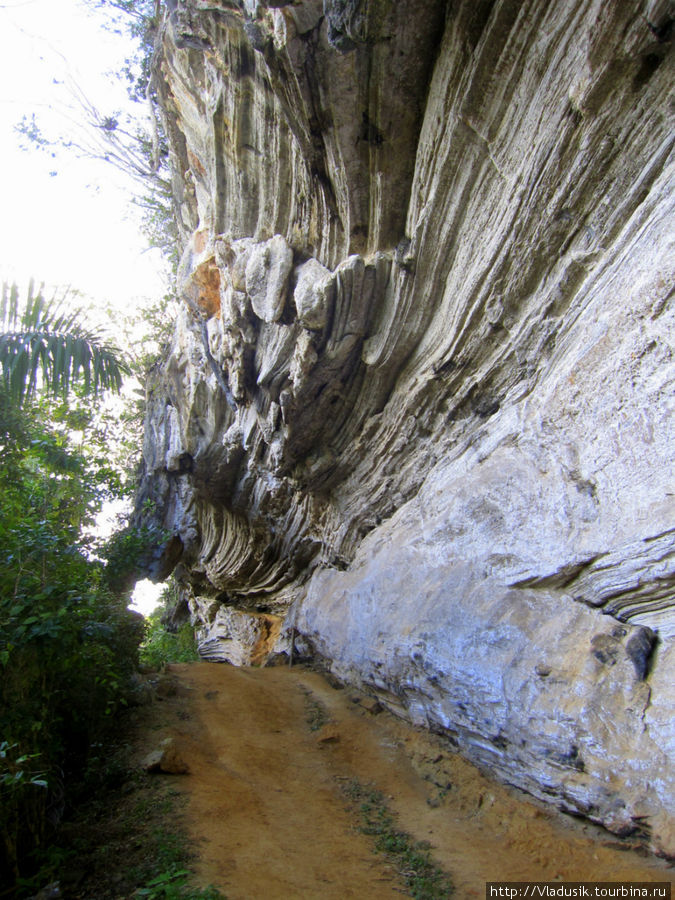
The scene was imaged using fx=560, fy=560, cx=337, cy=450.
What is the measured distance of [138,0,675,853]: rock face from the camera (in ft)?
14.5

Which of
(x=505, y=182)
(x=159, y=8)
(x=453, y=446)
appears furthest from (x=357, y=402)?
(x=159, y=8)

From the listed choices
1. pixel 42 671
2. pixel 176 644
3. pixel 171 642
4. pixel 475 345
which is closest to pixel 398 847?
pixel 42 671

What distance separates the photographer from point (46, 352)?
27.3ft

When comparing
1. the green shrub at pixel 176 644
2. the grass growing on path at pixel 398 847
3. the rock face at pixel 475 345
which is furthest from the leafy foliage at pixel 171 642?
the grass growing on path at pixel 398 847

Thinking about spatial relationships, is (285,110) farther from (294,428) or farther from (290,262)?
(294,428)

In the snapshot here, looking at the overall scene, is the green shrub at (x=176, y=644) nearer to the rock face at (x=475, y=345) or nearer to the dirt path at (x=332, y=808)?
the rock face at (x=475, y=345)

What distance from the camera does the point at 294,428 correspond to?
9141 millimetres

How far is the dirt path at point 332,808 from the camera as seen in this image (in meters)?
4.07

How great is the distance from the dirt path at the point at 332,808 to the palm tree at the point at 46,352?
4874mm

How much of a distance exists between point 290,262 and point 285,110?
197cm

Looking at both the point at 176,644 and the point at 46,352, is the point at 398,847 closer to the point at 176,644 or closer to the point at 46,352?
the point at 46,352

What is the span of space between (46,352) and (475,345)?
619 cm

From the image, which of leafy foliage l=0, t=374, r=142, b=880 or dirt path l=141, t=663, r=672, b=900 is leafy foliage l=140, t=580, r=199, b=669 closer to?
dirt path l=141, t=663, r=672, b=900

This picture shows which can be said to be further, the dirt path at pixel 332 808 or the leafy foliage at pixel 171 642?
the leafy foliage at pixel 171 642
